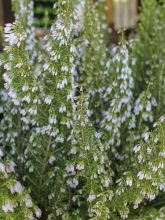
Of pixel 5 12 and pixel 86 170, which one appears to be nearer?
pixel 86 170

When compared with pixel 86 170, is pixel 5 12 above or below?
above

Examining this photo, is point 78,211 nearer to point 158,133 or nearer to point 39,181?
point 39,181

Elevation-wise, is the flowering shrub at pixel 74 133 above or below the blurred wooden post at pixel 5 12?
below

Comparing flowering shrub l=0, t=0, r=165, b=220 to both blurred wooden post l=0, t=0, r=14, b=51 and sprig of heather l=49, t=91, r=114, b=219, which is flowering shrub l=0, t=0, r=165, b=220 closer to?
sprig of heather l=49, t=91, r=114, b=219

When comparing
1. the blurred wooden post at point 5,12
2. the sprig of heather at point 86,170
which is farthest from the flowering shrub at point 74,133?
the blurred wooden post at point 5,12

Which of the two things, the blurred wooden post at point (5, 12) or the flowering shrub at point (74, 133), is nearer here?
the flowering shrub at point (74, 133)

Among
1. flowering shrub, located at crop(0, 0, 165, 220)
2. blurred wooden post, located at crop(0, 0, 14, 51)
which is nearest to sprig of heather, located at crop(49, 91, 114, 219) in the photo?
flowering shrub, located at crop(0, 0, 165, 220)

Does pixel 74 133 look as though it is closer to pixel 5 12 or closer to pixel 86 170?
pixel 86 170

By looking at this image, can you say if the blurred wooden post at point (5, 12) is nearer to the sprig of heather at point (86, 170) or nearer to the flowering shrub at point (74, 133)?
the flowering shrub at point (74, 133)

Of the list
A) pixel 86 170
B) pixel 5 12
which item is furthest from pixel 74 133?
pixel 5 12

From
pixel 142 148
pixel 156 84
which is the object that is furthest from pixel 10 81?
pixel 156 84
